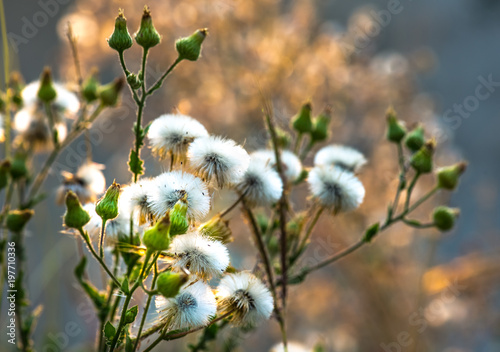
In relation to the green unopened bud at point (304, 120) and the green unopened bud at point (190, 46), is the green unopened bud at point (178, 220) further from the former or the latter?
the green unopened bud at point (304, 120)

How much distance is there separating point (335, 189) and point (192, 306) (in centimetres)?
27

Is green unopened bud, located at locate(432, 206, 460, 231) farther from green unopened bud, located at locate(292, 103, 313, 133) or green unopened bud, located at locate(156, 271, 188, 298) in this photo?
green unopened bud, located at locate(156, 271, 188, 298)

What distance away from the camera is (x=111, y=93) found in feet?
2.48

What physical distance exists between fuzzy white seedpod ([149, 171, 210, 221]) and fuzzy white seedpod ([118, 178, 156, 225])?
2 centimetres

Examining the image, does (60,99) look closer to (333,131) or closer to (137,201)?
(137,201)

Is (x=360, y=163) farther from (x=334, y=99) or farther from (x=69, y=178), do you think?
(x=334, y=99)

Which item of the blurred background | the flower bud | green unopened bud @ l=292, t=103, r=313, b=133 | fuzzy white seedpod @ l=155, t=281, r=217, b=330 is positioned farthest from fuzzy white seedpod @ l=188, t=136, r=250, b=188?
the blurred background

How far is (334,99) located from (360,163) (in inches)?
28.6

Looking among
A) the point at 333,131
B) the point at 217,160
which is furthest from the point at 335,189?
the point at 333,131

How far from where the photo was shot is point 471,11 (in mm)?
3246

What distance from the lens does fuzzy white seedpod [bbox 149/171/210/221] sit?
1.54ft

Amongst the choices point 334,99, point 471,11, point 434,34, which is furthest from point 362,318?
point 471,11

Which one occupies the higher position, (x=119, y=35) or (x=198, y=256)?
(x=119, y=35)

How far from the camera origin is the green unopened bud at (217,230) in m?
0.50
